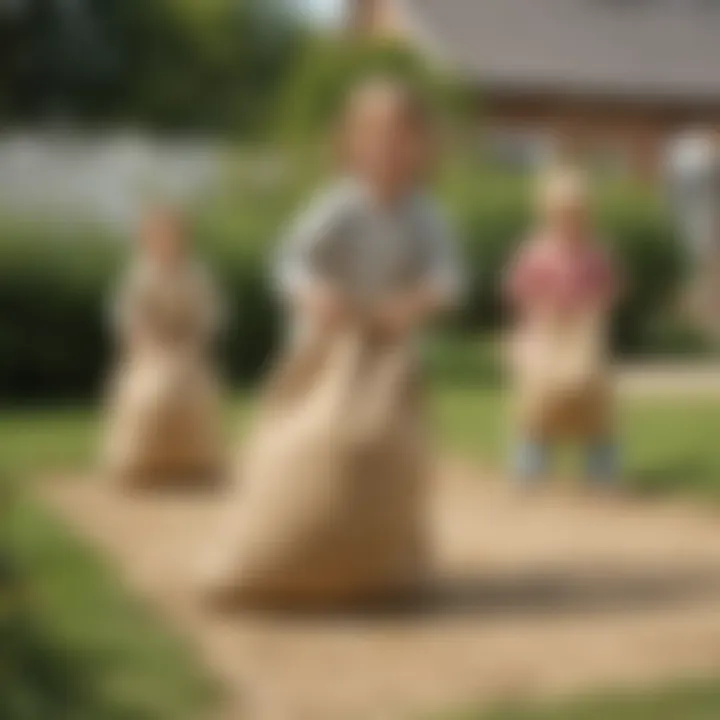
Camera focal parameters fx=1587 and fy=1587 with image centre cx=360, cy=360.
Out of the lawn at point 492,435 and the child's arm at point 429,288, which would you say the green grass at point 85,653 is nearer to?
the child's arm at point 429,288

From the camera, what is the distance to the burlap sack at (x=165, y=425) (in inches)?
65.4

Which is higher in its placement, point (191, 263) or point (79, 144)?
point (191, 263)

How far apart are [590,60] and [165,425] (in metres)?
1.05

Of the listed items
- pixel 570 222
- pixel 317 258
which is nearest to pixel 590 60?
pixel 317 258

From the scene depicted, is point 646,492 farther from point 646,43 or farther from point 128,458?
point 646,43

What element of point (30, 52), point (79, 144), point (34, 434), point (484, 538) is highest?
point (34, 434)

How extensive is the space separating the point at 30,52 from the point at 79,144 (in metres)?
0.20

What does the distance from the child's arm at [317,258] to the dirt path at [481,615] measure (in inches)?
8.7

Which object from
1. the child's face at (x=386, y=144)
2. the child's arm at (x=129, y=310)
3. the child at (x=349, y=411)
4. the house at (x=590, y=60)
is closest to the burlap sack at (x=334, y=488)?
the child at (x=349, y=411)

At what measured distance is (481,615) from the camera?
1133 mm

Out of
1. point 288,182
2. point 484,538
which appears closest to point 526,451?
point 484,538

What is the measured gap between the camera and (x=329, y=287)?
3.69 ft

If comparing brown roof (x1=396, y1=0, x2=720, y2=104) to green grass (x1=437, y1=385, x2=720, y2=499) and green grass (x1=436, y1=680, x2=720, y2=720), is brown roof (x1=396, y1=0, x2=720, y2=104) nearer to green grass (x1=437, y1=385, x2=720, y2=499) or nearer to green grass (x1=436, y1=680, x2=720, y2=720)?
green grass (x1=436, y1=680, x2=720, y2=720)

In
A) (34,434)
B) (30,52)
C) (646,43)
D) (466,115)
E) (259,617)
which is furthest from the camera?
(34,434)
